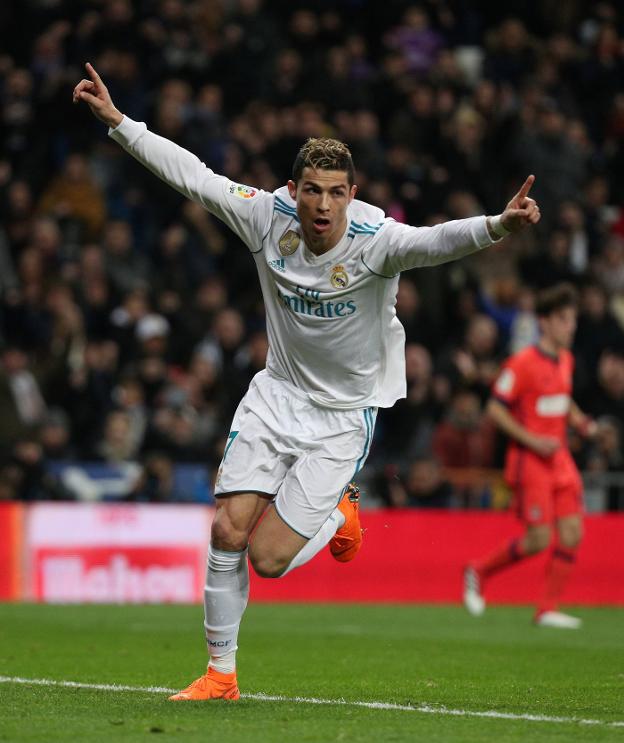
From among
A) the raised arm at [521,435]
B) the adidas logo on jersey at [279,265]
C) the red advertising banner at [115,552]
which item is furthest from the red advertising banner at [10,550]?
the adidas logo on jersey at [279,265]

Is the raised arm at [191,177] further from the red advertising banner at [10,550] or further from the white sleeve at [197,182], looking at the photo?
the red advertising banner at [10,550]

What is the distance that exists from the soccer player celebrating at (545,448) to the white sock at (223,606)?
646 cm

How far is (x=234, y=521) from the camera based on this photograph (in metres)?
7.26

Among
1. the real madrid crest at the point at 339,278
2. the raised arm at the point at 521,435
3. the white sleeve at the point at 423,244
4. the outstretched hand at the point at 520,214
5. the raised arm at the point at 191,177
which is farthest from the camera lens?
the raised arm at the point at 521,435

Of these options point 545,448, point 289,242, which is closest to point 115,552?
point 545,448

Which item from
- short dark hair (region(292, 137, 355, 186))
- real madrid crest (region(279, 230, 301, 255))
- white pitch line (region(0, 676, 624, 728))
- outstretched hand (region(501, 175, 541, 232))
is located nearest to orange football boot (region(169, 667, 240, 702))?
white pitch line (region(0, 676, 624, 728))

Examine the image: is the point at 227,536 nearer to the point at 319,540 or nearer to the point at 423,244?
the point at 319,540

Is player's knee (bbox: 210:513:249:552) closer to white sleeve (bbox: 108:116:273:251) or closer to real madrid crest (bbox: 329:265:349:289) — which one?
real madrid crest (bbox: 329:265:349:289)

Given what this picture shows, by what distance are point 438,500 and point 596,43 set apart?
27.7ft

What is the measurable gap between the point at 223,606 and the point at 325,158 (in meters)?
2.05

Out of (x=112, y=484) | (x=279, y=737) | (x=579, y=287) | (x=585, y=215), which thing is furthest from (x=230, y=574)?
(x=585, y=215)

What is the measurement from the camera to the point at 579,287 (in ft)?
64.8

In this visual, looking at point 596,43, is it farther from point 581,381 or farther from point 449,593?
point 449,593

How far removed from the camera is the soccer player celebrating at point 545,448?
13461mm
